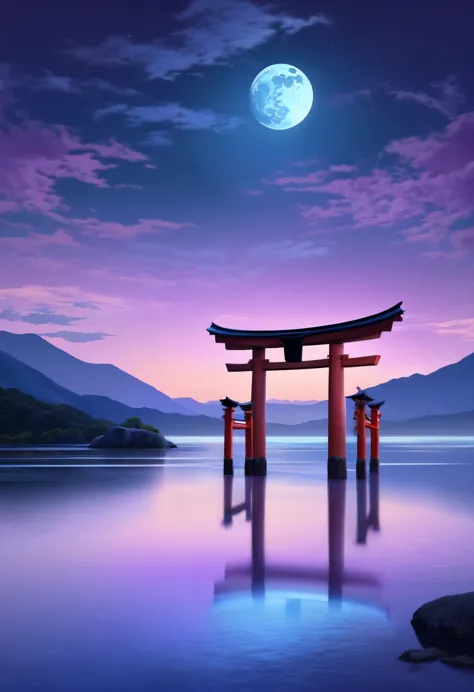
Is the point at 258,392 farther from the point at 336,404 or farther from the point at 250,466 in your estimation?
the point at 336,404

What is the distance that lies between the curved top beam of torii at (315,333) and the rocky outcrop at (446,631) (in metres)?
15.4

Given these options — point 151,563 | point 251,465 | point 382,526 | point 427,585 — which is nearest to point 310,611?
point 427,585

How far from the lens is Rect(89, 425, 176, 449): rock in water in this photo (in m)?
62.0

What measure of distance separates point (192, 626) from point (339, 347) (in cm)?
1771

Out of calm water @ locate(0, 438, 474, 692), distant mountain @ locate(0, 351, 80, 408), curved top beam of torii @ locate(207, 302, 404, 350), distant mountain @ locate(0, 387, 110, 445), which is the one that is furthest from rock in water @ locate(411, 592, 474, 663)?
distant mountain @ locate(0, 351, 80, 408)

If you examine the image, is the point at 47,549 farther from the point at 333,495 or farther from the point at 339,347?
the point at 339,347

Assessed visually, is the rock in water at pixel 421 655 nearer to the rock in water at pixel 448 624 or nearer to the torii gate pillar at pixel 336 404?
the rock in water at pixel 448 624

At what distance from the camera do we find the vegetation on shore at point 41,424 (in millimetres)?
81062

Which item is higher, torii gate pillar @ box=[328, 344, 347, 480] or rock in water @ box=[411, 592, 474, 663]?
torii gate pillar @ box=[328, 344, 347, 480]

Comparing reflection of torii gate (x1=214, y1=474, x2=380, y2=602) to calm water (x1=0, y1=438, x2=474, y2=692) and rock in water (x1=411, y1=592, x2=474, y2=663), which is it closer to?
calm water (x1=0, y1=438, x2=474, y2=692)

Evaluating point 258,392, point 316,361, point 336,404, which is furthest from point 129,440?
point 336,404

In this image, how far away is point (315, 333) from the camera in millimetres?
22344

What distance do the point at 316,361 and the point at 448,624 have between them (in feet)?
59.1

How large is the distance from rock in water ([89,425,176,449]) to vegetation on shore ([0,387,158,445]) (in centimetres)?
1366
